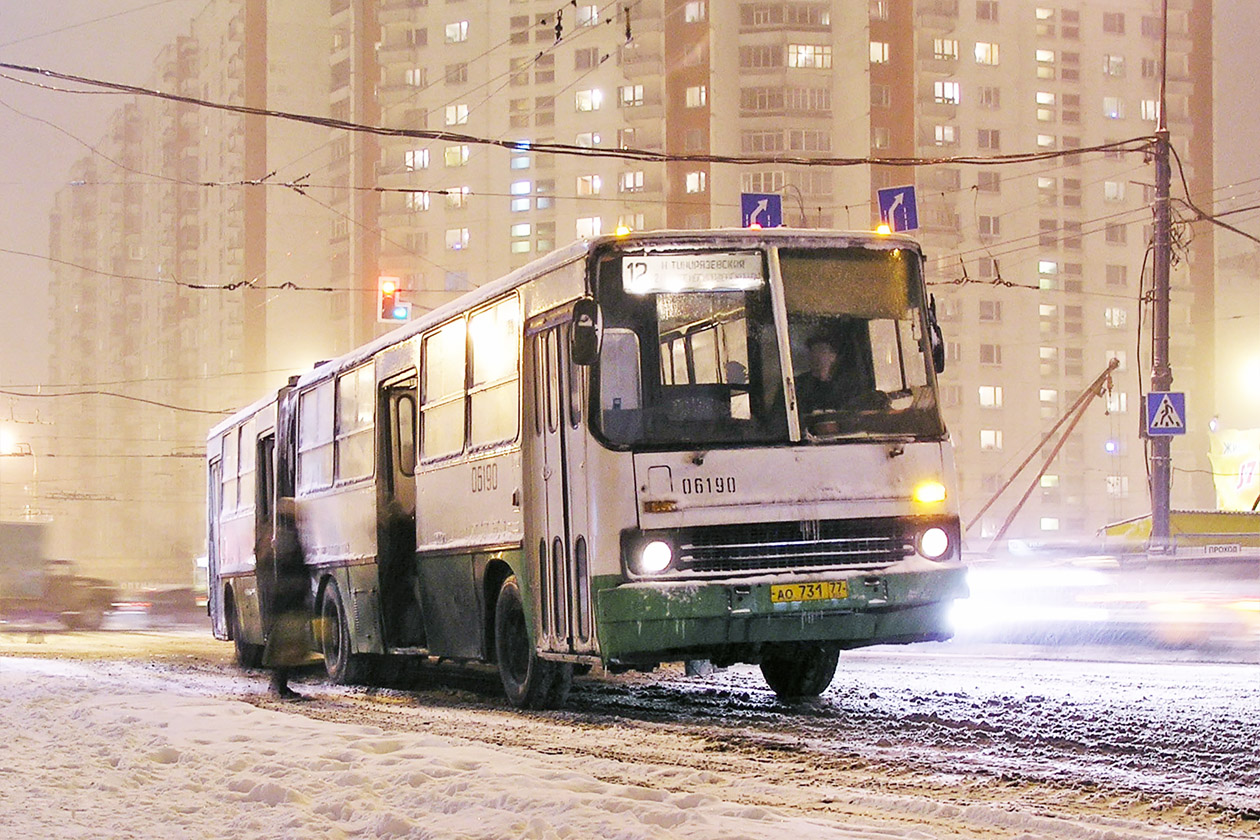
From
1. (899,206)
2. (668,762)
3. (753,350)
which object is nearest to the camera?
(668,762)

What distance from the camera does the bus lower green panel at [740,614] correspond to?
11609 mm

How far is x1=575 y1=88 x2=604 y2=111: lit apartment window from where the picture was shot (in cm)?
9919

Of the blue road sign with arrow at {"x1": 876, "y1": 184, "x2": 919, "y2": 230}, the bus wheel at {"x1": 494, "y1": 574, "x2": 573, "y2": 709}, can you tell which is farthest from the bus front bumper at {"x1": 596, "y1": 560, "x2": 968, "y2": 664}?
the blue road sign with arrow at {"x1": 876, "y1": 184, "x2": 919, "y2": 230}

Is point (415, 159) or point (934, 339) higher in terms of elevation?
point (415, 159)

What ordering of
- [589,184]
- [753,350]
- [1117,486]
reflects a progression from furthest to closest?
[589,184] < [1117,486] < [753,350]

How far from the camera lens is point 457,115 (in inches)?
4075

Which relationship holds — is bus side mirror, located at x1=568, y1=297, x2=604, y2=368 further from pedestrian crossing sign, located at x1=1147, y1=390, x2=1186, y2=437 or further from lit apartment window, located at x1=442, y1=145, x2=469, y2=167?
lit apartment window, located at x1=442, y1=145, x2=469, y2=167

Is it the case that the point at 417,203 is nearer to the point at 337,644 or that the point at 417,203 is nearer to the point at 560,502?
the point at 337,644

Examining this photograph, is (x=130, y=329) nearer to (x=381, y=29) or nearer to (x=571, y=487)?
(x=381, y=29)

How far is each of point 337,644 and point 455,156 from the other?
8805 cm

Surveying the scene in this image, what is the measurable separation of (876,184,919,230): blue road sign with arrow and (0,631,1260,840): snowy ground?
14018 mm

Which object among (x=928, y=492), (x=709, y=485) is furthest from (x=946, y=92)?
(x=709, y=485)

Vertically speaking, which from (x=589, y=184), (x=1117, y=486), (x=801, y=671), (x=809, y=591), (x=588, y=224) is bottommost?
(x=801, y=671)

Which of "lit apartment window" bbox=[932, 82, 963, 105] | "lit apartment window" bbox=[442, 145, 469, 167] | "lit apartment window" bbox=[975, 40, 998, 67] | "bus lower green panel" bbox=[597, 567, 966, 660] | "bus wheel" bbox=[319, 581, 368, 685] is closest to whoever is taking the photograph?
"bus lower green panel" bbox=[597, 567, 966, 660]
